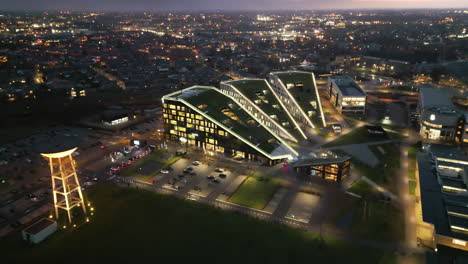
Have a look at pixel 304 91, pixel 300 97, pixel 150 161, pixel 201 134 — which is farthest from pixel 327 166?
pixel 304 91

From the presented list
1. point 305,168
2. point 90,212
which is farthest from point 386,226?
point 90,212

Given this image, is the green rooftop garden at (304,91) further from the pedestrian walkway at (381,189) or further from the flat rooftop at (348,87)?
the pedestrian walkway at (381,189)

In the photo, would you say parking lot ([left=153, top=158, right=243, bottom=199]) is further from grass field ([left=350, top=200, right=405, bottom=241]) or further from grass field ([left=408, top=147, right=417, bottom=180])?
grass field ([left=408, top=147, right=417, bottom=180])

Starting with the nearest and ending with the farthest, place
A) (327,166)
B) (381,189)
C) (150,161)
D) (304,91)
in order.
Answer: (381,189) → (327,166) → (150,161) → (304,91)

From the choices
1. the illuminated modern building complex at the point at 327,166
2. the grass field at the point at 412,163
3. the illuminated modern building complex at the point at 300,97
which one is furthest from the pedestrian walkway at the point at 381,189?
the illuminated modern building complex at the point at 300,97

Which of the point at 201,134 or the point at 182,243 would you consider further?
the point at 201,134

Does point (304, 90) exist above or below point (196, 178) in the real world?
above

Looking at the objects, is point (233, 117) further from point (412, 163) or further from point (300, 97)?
point (412, 163)

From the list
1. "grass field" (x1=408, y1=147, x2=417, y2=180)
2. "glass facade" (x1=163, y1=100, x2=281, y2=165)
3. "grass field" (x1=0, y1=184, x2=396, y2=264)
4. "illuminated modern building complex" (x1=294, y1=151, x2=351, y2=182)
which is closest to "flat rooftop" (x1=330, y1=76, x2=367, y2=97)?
"grass field" (x1=408, y1=147, x2=417, y2=180)

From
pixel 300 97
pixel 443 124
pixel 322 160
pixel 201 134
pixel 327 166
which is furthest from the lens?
pixel 300 97
